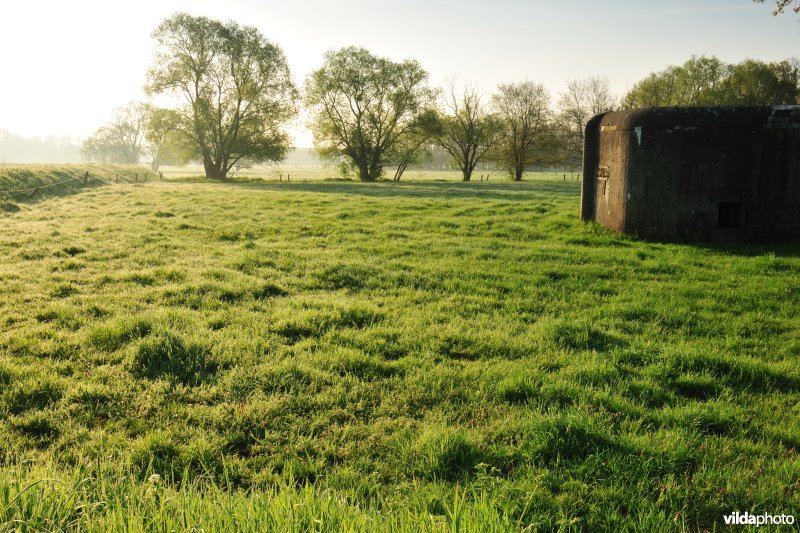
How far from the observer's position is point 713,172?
11.6 meters

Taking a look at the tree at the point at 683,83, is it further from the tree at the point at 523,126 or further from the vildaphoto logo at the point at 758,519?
the vildaphoto logo at the point at 758,519

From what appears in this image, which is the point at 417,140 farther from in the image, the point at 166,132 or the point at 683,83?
the point at 683,83

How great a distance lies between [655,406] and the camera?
15.4 ft

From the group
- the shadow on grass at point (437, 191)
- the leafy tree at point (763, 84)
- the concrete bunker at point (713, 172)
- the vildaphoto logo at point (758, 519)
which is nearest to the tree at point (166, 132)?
the shadow on grass at point (437, 191)

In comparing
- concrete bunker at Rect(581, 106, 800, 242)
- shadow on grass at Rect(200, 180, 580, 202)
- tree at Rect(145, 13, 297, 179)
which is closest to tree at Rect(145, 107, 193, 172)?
tree at Rect(145, 13, 297, 179)

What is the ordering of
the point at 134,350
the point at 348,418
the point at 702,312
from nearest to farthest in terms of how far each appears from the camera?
the point at 348,418 → the point at 134,350 → the point at 702,312

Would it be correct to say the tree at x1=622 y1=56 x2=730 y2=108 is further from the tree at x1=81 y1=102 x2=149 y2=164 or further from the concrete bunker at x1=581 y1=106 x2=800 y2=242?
the tree at x1=81 y1=102 x2=149 y2=164

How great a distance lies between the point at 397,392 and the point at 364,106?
1947 inches

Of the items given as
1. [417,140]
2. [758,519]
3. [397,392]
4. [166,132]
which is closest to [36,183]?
[166,132]

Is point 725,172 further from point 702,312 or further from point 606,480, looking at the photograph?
point 606,480

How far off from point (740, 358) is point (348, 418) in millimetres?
4524

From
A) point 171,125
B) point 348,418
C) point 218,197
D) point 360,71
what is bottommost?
point 348,418

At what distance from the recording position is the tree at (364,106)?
162ft

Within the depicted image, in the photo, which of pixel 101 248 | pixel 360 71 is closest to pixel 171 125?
pixel 360 71
